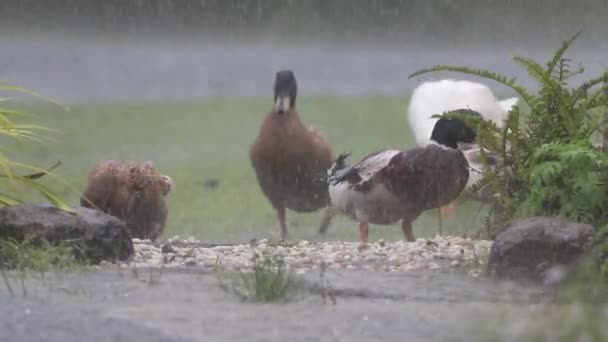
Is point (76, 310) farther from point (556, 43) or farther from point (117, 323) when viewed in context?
point (556, 43)

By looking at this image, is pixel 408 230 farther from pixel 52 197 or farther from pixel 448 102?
pixel 448 102

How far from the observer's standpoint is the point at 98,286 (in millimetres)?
4426

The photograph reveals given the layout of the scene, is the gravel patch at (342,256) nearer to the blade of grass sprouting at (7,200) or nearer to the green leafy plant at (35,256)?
the green leafy plant at (35,256)

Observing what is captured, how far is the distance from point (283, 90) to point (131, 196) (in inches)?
51.5

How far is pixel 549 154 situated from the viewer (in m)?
5.25

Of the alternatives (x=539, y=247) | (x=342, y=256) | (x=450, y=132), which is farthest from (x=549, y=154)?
(x=342, y=256)

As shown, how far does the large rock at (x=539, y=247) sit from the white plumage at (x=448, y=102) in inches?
152

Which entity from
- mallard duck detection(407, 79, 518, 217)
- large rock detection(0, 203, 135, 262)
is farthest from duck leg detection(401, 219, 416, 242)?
mallard duck detection(407, 79, 518, 217)

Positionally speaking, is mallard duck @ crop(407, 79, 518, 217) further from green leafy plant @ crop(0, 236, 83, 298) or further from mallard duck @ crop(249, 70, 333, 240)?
green leafy plant @ crop(0, 236, 83, 298)

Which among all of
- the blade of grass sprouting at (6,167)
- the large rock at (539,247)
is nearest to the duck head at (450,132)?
the large rock at (539,247)

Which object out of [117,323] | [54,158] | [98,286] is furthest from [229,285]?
[54,158]

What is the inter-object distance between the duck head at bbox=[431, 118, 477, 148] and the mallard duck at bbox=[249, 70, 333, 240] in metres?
1.43

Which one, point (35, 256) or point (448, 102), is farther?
point (448, 102)

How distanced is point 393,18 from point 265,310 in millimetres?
14016
